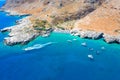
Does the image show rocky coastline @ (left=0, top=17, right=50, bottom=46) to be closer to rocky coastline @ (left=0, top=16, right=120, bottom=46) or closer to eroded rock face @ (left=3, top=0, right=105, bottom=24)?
rocky coastline @ (left=0, top=16, right=120, bottom=46)

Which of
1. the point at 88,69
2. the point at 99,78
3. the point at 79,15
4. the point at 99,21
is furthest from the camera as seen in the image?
the point at 79,15

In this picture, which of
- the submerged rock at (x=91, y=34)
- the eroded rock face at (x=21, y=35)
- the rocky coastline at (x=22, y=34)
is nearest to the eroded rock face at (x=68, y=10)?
the rocky coastline at (x=22, y=34)

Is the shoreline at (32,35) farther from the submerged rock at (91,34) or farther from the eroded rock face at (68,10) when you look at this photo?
the eroded rock face at (68,10)

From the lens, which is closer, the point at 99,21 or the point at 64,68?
the point at 64,68

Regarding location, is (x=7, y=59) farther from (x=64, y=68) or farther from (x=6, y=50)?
(x=64, y=68)

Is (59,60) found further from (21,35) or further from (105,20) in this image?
(105,20)

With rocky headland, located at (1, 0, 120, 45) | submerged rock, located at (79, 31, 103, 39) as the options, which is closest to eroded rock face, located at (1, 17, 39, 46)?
rocky headland, located at (1, 0, 120, 45)

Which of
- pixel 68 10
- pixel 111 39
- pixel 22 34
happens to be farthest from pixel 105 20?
pixel 22 34

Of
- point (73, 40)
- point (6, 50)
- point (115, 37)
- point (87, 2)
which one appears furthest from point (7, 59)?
point (87, 2)
